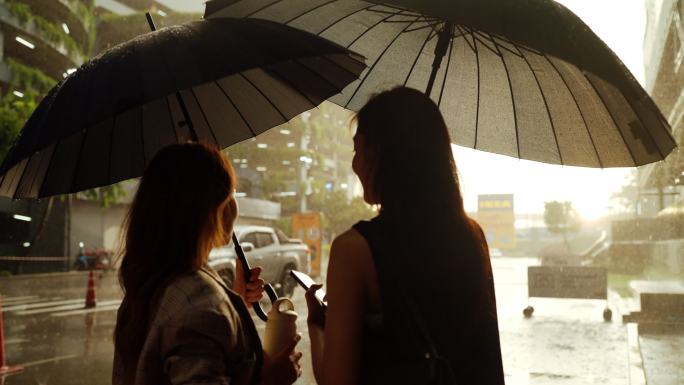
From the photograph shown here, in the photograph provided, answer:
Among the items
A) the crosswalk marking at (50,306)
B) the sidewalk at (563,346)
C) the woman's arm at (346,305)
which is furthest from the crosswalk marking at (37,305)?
the woman's arm at (346,305)

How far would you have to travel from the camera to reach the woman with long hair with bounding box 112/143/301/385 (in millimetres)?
1473

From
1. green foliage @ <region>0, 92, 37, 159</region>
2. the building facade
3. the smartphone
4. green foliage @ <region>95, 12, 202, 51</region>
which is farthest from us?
green foliage @ <region>95, 12, 202, 51</region>

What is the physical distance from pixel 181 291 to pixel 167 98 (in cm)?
133

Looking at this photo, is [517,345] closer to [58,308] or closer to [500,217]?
[58,308]

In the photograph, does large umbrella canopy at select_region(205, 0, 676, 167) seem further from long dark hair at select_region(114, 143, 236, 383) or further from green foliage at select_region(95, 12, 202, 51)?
green foliage at select_region(95, 12, 202, 51)

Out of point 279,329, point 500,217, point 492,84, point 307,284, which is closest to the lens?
point 279,329

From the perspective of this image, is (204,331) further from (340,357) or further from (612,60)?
(612,60)

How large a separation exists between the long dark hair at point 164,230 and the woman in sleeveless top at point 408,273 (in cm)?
40

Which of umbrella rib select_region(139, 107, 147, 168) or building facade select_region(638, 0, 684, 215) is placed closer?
umbrella rib select_region(139, 107, 147, 168)

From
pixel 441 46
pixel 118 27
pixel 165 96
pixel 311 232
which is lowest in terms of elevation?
pixel 311 232

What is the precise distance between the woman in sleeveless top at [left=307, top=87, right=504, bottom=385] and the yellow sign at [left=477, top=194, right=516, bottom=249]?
4261cm

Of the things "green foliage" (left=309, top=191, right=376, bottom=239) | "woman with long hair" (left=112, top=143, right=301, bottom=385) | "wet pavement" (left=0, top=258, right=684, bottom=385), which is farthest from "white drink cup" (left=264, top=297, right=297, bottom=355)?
"green foliage" (left=309, top=191, right=376, bottom=239)

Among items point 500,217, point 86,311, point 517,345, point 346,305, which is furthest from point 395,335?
point 500,217

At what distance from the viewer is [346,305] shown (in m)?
1.38
